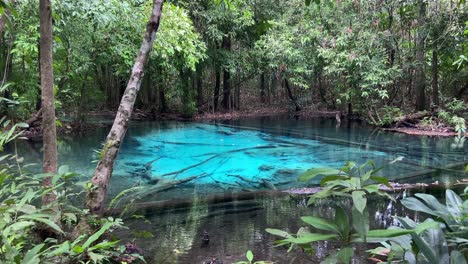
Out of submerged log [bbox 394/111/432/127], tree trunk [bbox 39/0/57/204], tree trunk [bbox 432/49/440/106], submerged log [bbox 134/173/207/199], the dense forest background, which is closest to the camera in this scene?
tree trunk [bbox 39/0/57/204]

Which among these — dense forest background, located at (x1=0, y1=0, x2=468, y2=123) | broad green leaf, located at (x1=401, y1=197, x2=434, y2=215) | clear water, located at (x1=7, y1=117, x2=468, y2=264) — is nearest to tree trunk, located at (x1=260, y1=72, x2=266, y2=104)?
dense forest background, located at (x1=0, y1=0, x2=468, y2=123)

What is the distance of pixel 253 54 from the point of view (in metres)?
14.8

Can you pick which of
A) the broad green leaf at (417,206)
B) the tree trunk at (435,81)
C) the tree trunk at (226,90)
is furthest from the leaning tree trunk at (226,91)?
the broad green leaf at (417,206)

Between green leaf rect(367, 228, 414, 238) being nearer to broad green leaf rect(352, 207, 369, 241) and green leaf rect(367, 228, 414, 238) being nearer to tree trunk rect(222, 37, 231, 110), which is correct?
broad green leaf rect(352, 207, 369, 241)

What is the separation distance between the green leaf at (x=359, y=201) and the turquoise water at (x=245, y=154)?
4143 millimetres

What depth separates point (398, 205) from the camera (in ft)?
14.1

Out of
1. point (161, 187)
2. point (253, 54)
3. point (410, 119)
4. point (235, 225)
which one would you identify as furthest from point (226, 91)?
point (235, 225)

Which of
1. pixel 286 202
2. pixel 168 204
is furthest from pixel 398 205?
pixel 168 204

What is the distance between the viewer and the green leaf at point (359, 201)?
97 centimetres

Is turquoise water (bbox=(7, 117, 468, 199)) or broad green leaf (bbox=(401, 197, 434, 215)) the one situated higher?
broad green leaf (bbox=(401, 197, 434, 215))

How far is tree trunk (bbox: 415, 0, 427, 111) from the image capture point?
35.3 feet

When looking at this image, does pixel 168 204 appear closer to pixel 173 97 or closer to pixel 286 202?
pixel 286 202

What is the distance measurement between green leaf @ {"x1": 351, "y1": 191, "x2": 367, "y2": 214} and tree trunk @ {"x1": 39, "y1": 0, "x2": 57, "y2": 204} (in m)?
1.86

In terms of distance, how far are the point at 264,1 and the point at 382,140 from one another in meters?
7.28
